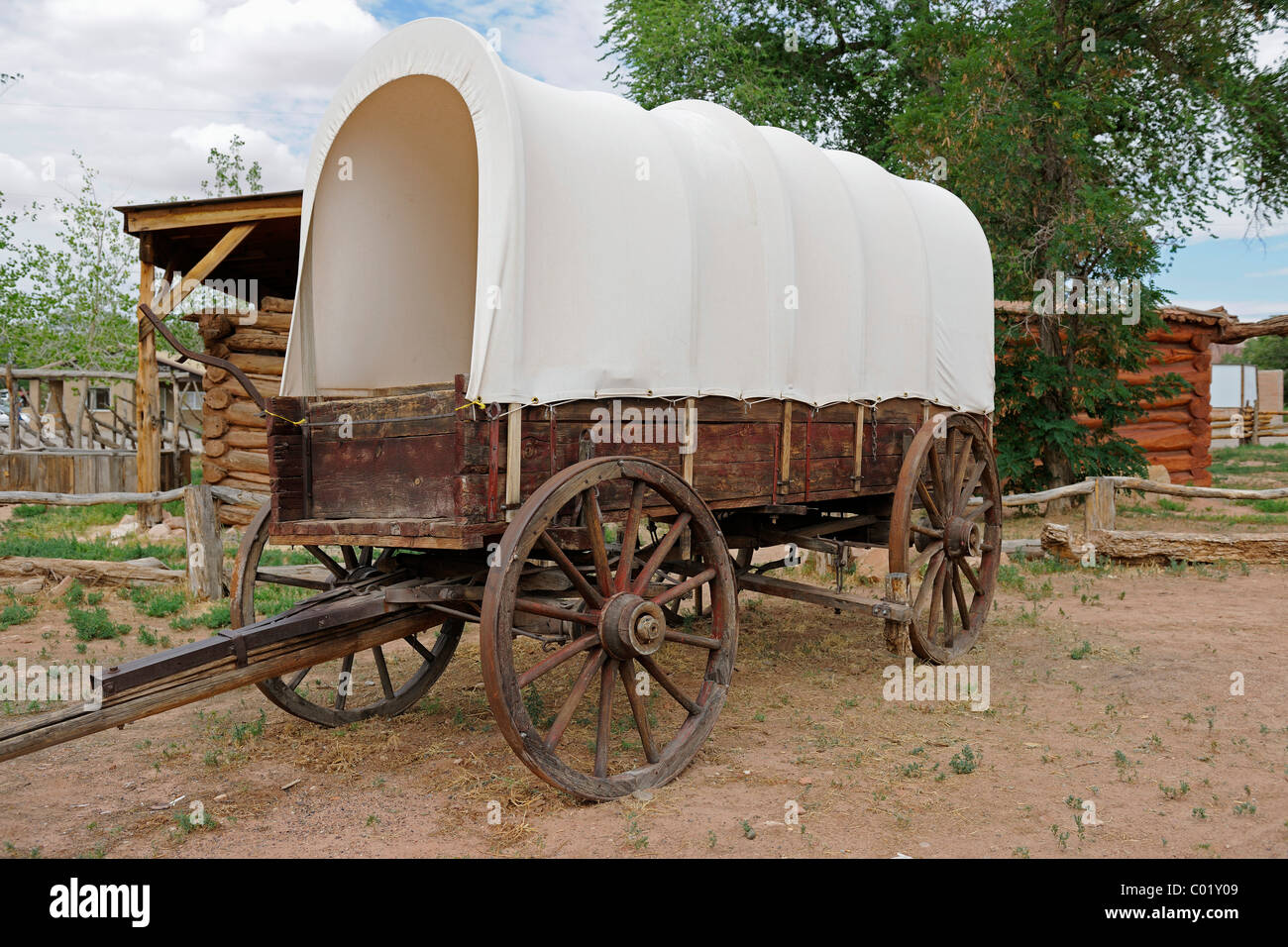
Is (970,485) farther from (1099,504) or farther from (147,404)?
(147,404)

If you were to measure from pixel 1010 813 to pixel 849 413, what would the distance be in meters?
2.44

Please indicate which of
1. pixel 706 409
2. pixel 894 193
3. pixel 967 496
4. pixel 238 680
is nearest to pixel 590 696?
pixel 706 409

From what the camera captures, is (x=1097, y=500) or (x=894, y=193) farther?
(x=1097, y=500)

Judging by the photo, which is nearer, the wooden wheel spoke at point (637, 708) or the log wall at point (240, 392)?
the wooden wheel spoke at point (637, 708)

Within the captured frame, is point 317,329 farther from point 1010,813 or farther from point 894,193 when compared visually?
point 1010,813

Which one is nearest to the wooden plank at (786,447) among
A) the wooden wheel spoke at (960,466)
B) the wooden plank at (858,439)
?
the wooden plank at (858,439)

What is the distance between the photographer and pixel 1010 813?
150 inches

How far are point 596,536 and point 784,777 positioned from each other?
1365 mm

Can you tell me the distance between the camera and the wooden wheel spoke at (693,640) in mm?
4180

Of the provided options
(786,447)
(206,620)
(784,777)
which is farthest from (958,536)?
(206,620)

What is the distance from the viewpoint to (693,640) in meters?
4.28

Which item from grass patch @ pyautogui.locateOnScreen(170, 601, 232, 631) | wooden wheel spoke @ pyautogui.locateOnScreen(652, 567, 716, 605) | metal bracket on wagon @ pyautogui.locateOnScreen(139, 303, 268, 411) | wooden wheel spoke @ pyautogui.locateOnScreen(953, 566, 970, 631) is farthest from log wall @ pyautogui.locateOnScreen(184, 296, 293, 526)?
wooden wheel spoke @ pyautogui.locateOnScreen(652, 567, 716, 605)

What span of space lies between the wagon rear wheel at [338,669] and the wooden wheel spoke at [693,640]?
116cm

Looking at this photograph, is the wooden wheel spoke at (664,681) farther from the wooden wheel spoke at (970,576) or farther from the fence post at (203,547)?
the fence post at (203,547)
